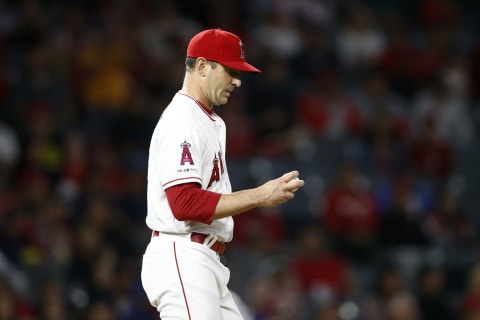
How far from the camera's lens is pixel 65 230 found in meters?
10.1

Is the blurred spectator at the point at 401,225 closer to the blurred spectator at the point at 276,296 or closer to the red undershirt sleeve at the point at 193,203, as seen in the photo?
the blurred spectator at the point at 276,296

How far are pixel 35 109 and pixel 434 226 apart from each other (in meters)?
4.69

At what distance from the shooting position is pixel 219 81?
5027 mm

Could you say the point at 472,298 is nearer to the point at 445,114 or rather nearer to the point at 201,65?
the point at 445,114

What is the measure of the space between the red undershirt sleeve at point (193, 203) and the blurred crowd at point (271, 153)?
14.5 ft

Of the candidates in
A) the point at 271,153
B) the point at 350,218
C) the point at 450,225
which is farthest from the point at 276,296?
the point at 450,225

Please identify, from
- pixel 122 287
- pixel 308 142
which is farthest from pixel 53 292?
pixel 308 142

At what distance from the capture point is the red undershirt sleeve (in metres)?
4.73

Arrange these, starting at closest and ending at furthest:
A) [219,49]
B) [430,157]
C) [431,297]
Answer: [219,49], [431,297], [430,157]

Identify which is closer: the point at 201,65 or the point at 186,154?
the point at 186,154

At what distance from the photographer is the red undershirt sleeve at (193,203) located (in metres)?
4.73

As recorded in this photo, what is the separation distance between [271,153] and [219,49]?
681 cm

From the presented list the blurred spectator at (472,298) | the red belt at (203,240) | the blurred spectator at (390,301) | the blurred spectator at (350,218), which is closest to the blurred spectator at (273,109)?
the blurred spectator at (350,218)

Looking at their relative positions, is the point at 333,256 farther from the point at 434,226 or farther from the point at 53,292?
the point at 53,292
